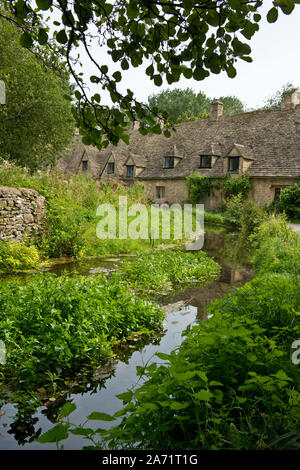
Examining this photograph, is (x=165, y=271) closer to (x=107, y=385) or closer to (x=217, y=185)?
(x=107, y=385)

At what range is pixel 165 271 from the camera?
913 centimetres

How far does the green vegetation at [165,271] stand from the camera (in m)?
8.04

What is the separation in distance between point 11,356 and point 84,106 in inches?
115

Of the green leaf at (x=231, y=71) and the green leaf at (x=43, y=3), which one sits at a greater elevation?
the green leaf at (x=43, y=3)

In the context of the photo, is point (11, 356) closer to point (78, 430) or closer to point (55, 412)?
point (55, 412)

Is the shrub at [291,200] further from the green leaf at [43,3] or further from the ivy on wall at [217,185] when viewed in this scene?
the green leaf at [43,3]

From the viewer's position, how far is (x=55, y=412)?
345 centimetres

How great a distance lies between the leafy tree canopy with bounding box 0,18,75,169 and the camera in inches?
755

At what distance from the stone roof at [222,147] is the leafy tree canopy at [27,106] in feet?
22.1

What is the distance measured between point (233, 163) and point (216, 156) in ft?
8.31

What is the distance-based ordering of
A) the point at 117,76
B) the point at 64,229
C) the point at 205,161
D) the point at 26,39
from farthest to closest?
1. the point at 205,161
2. the point at 64,229
3. the point at 117,76
4. the point at 26,39

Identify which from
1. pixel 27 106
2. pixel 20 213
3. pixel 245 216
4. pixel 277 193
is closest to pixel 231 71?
pixel 20 213

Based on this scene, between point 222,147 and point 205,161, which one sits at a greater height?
point 222,147

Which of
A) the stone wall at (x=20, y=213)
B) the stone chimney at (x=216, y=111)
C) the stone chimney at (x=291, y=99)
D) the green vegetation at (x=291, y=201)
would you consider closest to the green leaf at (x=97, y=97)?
the stone wall at (x=20, y=213)
